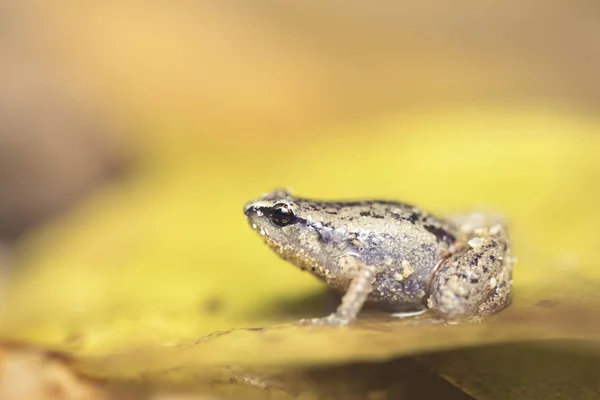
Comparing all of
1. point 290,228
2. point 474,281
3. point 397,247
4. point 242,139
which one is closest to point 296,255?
point 290,228

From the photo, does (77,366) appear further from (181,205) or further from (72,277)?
(181,205)

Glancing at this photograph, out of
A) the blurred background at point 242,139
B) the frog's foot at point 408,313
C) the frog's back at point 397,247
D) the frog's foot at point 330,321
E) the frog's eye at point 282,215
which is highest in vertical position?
the blurred background at point 242,139

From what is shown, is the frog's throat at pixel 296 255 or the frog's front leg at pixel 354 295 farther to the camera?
the frog's throat at pixel 296 255

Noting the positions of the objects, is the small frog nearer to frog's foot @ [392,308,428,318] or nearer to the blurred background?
frog's foot @ [392,308,428,318]

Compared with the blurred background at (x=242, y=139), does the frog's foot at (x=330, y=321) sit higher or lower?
lower

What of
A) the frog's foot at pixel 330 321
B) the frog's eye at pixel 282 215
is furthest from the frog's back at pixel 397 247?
the frog's foot at pixel 330 321

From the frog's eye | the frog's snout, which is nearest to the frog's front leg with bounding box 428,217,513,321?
the frog's eye

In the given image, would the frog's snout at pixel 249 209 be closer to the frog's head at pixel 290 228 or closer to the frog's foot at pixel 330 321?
the frog's head at pixel 290 228
